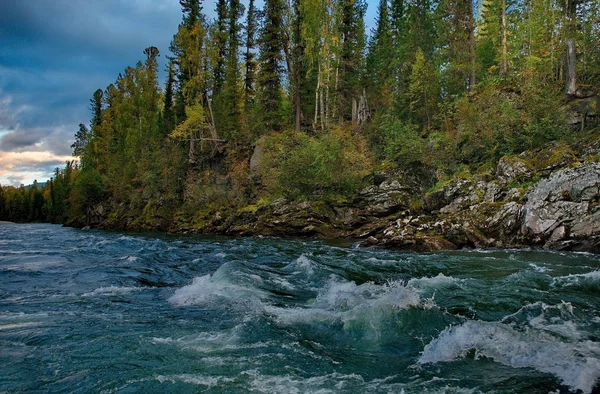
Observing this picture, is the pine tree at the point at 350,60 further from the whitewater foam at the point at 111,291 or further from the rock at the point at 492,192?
the whitewater foam at the point at 111,291

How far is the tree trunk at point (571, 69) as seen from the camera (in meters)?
22.6

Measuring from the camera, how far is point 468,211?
18.5 meters

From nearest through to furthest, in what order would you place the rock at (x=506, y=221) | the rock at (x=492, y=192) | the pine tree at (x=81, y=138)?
the rock at (x=506, y=221), the rock at (x=492, y=192), the pine tree at (x=81, y=138)

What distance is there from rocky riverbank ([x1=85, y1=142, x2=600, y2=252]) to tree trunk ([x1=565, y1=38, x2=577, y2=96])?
6225mm

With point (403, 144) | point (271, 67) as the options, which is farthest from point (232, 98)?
point (403, 144)

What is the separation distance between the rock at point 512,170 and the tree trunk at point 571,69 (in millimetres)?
7075

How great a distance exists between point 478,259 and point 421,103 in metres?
22.1

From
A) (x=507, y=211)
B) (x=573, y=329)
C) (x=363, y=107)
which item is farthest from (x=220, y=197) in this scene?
(x=573, y=329)

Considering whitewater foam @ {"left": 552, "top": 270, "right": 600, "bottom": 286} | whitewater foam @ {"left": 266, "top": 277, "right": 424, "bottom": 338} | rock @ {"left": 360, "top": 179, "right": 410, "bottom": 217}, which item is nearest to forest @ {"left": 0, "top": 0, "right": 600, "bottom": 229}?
rock @ {"left": 360, "top": 179, "right": 410, "bottom": 217}

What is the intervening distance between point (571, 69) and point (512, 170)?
29.9 feet

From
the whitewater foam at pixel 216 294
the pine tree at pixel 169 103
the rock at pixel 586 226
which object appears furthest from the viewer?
the pine tree at pixel 169 103

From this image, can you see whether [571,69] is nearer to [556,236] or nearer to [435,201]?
[435,201]

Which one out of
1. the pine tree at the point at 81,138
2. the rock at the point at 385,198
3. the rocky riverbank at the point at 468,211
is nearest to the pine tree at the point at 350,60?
the rock at the point at 385,198

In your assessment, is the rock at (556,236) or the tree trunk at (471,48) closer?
the rock at (556,236)
